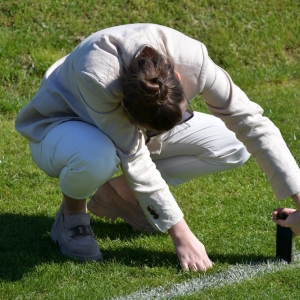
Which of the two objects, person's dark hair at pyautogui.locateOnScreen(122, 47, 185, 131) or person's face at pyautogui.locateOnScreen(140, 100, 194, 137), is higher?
person's dark hair at pyautogui.locateOnScreen(122, 47, 185, 131)

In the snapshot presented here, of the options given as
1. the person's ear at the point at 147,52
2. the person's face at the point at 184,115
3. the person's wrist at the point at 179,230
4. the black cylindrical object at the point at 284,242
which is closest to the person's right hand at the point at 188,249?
the person's wrist at the point at 179,230

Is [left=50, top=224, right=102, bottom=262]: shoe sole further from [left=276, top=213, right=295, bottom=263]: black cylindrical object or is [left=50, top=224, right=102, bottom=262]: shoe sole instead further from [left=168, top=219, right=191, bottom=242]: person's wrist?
[left=276, top=213, right=295, bottom=263]: black cylindrical object

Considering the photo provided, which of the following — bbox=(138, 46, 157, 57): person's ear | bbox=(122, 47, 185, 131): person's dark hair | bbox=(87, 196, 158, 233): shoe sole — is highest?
bbox=(138, 46, 157, 57): person's ear

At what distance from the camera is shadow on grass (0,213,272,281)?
387 centimetres

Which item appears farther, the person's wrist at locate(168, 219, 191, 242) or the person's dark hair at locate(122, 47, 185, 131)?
the person's wrist at locate(168, 219, 191, 242)

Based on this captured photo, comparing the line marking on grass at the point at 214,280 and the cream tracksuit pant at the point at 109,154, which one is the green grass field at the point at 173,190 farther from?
the cream tracksuit pant at the point at 109,154

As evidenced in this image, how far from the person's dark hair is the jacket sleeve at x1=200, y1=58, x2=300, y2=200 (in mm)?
420

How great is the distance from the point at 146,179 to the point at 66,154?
428 millimetres

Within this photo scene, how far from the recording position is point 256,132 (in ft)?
12.0

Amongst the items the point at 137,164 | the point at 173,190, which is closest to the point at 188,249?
the point at 137,164

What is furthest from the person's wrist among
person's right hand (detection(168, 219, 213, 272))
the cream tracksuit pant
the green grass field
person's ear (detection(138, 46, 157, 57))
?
person's ear (detection(138, 46, 157, 57))

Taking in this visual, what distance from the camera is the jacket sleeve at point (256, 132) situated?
363 centimetres

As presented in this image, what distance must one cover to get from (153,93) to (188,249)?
0.94 meters

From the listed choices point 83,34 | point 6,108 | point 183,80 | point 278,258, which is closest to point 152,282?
point 278,258
